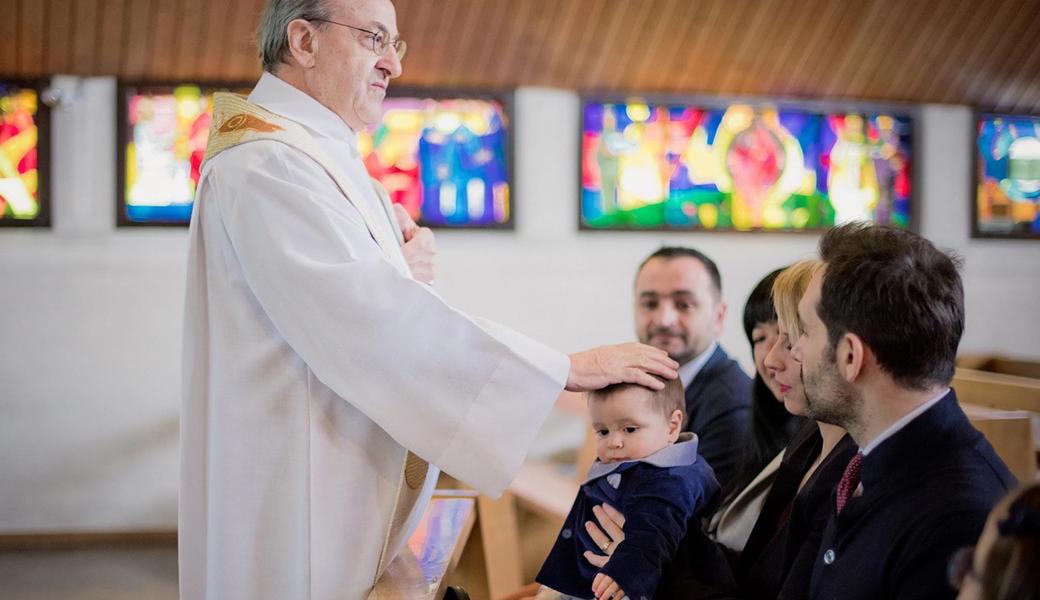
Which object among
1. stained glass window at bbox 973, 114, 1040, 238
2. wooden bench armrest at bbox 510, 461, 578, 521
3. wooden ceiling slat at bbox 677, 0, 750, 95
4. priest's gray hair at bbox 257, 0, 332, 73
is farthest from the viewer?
stained glass window at bbox 973, 114, 1040, 238

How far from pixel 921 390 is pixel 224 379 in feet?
3.87

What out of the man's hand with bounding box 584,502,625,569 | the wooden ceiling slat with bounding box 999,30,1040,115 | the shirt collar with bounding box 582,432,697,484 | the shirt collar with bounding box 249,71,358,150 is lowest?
the man's hand with bounding box 584,502,625,569

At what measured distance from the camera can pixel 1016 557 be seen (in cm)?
105

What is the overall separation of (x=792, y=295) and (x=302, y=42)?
43.0 inches

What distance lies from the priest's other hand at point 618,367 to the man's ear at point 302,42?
32.7 inches

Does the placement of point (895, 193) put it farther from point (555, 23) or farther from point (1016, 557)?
point (1016, 557)

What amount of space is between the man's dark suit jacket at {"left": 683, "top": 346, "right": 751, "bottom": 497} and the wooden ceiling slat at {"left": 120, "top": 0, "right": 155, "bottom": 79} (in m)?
3.75

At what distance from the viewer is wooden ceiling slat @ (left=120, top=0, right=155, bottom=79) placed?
5.26m

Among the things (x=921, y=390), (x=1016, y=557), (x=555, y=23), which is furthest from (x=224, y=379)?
(x=555, y=23)

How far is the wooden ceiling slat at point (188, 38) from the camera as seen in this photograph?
529cm

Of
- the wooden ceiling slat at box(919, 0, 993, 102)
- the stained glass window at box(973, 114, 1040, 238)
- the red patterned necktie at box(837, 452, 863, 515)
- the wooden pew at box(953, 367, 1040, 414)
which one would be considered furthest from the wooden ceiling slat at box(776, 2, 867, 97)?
the red patterned necktie at box(837, 452, 863, 515)

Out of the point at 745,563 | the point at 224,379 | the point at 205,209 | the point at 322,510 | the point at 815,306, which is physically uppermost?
the point at 205,209

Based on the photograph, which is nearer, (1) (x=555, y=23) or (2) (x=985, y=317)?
(1) (x=555, y=23)

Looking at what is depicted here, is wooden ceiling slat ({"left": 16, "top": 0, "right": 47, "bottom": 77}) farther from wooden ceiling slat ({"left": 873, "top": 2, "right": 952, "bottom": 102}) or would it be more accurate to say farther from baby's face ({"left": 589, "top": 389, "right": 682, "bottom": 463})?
wooden ceiling slat ({"left": 873, "top": 2, "right": 952, "bottom": 102})
